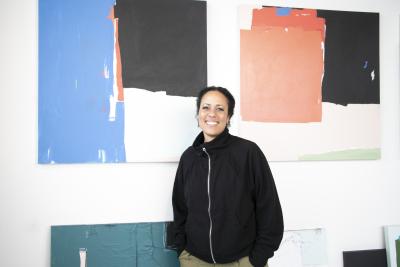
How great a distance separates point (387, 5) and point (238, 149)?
163 centimetres

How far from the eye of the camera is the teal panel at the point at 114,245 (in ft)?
5.66

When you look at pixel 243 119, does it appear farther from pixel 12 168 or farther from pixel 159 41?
pixel 12 168

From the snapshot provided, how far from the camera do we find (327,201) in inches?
79.3

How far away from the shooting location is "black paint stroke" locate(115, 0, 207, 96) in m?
1.78

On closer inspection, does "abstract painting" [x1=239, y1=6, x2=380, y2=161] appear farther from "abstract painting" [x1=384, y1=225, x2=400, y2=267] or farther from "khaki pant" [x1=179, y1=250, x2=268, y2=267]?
"khaki pant" [x1=179, y1=250, x2=268, y2=267]

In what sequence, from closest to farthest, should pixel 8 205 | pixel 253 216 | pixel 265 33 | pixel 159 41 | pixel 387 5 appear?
1. pixel 253 216
2. pixel 8 205
3. pixel 159 41
4. pixel 265 33
5. pixel 387 5

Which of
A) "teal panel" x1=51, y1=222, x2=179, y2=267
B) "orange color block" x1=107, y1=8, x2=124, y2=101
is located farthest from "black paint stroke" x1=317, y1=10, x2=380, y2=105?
"teal panel" x1=51, y1=222, x2=179, y2=267

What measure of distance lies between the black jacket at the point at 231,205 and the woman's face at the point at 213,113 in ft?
0.16

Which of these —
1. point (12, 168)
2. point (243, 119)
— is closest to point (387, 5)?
point (243, 119)

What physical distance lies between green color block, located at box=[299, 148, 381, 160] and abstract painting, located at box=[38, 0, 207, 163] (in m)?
0.84

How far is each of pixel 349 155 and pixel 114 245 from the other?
5.42ft

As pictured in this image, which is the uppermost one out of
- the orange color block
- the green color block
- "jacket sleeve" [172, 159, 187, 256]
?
the orange color block

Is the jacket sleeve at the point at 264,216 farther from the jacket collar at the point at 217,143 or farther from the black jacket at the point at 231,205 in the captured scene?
the jacket collar at the point at 217,143

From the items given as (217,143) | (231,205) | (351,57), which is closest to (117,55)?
(217,143)
